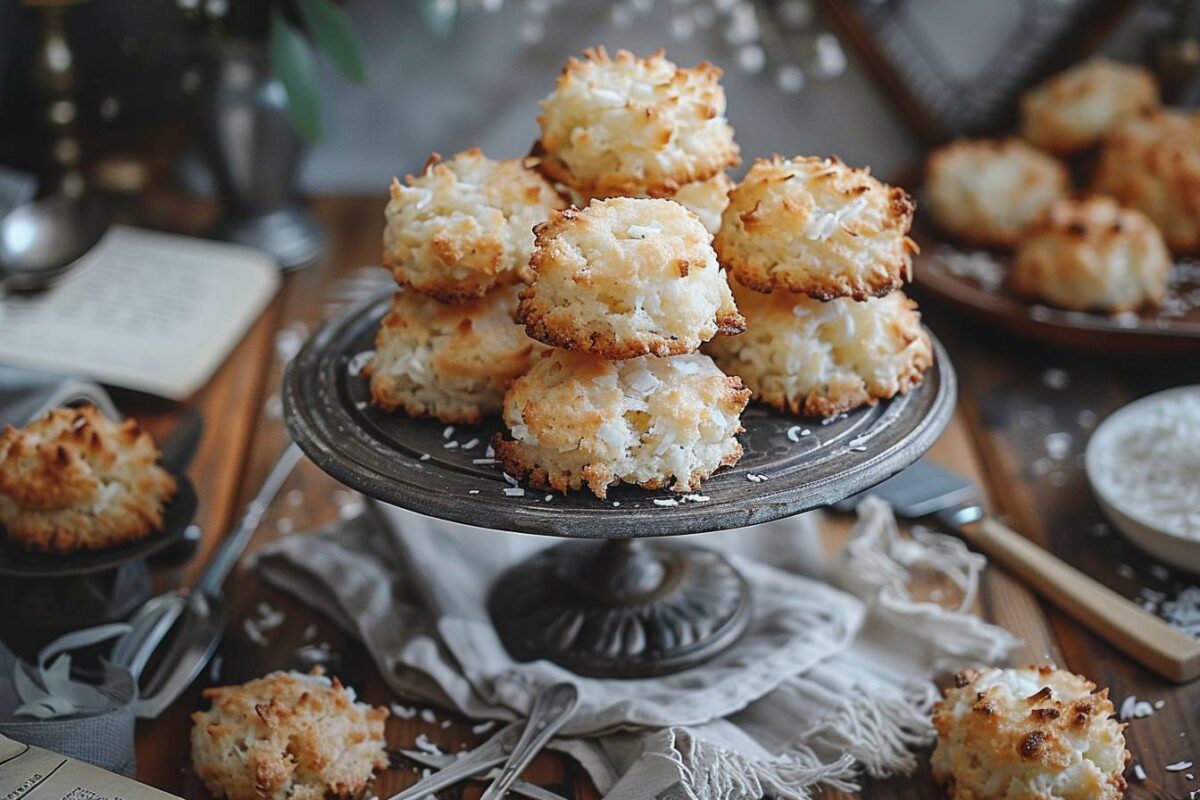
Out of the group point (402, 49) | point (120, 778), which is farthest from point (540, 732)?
point (402, 49)

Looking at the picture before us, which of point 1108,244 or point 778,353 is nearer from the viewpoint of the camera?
point 778,353

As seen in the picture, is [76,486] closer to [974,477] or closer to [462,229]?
[462,229]

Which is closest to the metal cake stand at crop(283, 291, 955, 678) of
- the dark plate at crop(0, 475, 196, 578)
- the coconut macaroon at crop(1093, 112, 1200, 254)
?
the dark plate at crop(0, 475, 196, 578)

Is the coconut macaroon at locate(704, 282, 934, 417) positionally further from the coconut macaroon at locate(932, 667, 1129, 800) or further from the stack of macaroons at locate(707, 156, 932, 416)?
the coconut macaroon at locate(932, 667, 1129, 800)

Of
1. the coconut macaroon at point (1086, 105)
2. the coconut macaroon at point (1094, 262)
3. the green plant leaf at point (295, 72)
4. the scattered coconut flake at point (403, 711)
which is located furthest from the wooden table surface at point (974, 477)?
the coconut macaroon at point (1086, 105)

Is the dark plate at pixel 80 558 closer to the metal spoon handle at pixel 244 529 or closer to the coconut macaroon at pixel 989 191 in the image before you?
the metal spoon handle at pixel 244 529

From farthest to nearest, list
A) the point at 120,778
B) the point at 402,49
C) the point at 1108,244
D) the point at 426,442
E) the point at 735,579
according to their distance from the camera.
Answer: the point at 402,49 → the point at 1108,244 → the point at 735,579 → the point at 426,442 → the point at 120,778

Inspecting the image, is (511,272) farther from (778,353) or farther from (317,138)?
(317,138)

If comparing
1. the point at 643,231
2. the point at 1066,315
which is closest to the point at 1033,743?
the point at 643,231
